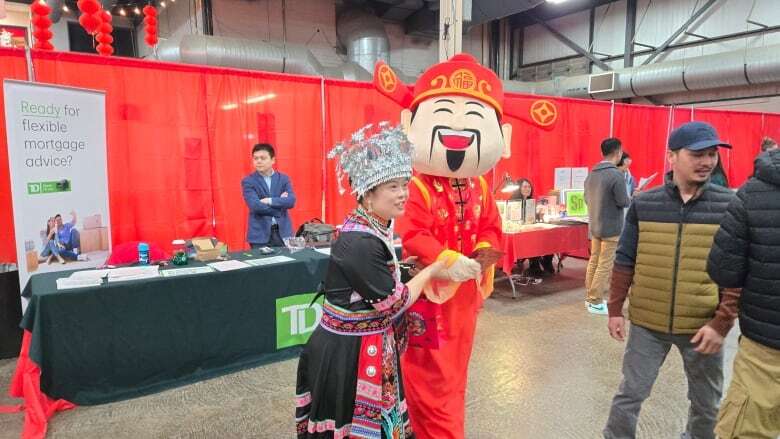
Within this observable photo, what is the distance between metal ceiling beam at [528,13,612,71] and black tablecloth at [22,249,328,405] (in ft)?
30.7

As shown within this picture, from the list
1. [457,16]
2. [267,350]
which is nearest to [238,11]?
[457,16]

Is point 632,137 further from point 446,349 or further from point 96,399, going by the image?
point 96,399

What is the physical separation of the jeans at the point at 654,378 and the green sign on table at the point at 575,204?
366cm

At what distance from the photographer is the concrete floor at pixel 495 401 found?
232cm

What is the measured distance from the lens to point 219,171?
4652 millimetres

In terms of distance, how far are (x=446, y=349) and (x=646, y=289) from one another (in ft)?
2.68

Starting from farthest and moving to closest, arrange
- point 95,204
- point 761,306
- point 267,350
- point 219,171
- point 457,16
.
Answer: point 219,171, point 457,16, point 95,204, point 267,350, point 761,306

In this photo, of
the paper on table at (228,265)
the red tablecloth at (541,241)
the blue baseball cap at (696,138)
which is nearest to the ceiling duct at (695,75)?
the red tablecloth at (541,241)

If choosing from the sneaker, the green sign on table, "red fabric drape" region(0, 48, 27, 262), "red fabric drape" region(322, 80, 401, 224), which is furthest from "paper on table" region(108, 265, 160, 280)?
the green sign on table

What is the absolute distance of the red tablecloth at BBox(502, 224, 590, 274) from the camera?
4340mm

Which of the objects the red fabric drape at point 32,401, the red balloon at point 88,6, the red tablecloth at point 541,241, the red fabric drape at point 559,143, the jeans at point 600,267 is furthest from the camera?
the red fabric drape at point 559,143

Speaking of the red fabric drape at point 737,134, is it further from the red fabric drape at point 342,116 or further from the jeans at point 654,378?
the jeans at point 654,378

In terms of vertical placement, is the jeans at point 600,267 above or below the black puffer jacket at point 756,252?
below

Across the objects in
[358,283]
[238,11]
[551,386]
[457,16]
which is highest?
[238,11]
